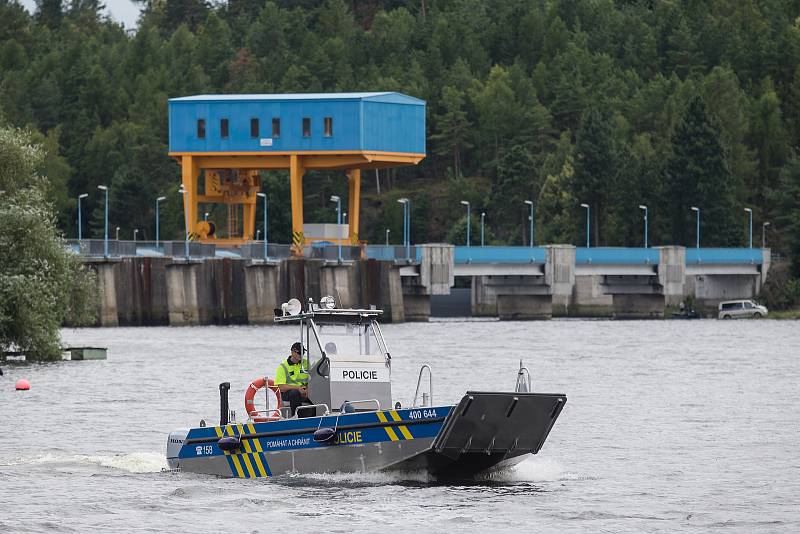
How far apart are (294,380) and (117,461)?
6.89m

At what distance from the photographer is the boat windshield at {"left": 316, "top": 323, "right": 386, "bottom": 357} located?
3844 centimetres

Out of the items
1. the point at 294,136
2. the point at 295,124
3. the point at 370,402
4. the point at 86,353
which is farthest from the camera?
the point at 295,124

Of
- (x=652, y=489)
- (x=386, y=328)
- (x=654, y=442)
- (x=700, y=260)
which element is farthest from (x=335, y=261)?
(x=652, y=489)

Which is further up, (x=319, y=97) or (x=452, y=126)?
(x=452, y=126)

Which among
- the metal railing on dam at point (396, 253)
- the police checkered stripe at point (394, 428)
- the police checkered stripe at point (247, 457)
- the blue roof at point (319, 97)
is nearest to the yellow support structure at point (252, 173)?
the metal railing on dam at point (396, 253)

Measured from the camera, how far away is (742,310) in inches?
5635

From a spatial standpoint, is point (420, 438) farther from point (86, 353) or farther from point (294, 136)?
point (294, 136)

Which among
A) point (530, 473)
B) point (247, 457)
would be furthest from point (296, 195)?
point (247, 457)

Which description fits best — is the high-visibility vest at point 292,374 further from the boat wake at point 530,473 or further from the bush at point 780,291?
the bush at point 780,291

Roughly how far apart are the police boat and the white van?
10707cm

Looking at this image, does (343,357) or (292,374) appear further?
(292,374)

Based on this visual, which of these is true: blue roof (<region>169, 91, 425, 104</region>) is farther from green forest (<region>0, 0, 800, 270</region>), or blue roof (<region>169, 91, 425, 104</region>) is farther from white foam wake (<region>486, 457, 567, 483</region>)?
white foam wake (<region>486, 457, 567, 483</region>)

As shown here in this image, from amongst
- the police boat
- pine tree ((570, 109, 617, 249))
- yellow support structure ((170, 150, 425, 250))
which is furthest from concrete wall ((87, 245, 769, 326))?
the police boat

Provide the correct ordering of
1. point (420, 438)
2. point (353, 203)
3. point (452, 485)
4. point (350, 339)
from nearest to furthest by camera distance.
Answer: point (420, 438) → point (452, 485) → point (350, 339) → point (353, 203)
